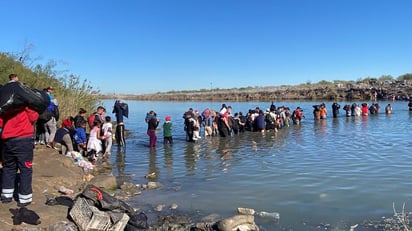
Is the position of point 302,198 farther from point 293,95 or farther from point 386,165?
point 293,95

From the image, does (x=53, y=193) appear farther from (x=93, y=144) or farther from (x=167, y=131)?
(x=167, y=131)

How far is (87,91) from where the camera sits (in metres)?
21.8

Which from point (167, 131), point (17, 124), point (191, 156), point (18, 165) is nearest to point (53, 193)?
point (18, 165)

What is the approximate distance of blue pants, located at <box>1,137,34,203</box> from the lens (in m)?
6.44

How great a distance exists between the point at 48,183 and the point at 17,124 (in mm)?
3047

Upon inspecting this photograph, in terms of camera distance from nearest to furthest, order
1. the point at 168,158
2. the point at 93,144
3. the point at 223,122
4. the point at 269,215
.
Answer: the point at 269,215, the point at 93,144, the point at 168,158, the point at 223,122

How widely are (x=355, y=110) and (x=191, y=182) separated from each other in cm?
2407

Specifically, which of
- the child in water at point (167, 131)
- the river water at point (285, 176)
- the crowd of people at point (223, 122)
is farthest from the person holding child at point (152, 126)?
the child in water at point (167, 131)

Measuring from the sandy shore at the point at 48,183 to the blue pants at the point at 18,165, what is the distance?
12.4 inches

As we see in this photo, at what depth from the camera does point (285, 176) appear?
35.8 ft

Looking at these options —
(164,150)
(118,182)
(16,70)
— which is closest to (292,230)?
(118,182)

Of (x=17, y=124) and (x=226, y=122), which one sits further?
(x=226, y=122)

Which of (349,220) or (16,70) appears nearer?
(349,220)

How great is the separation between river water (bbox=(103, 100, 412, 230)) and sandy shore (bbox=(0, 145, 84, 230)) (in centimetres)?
173
